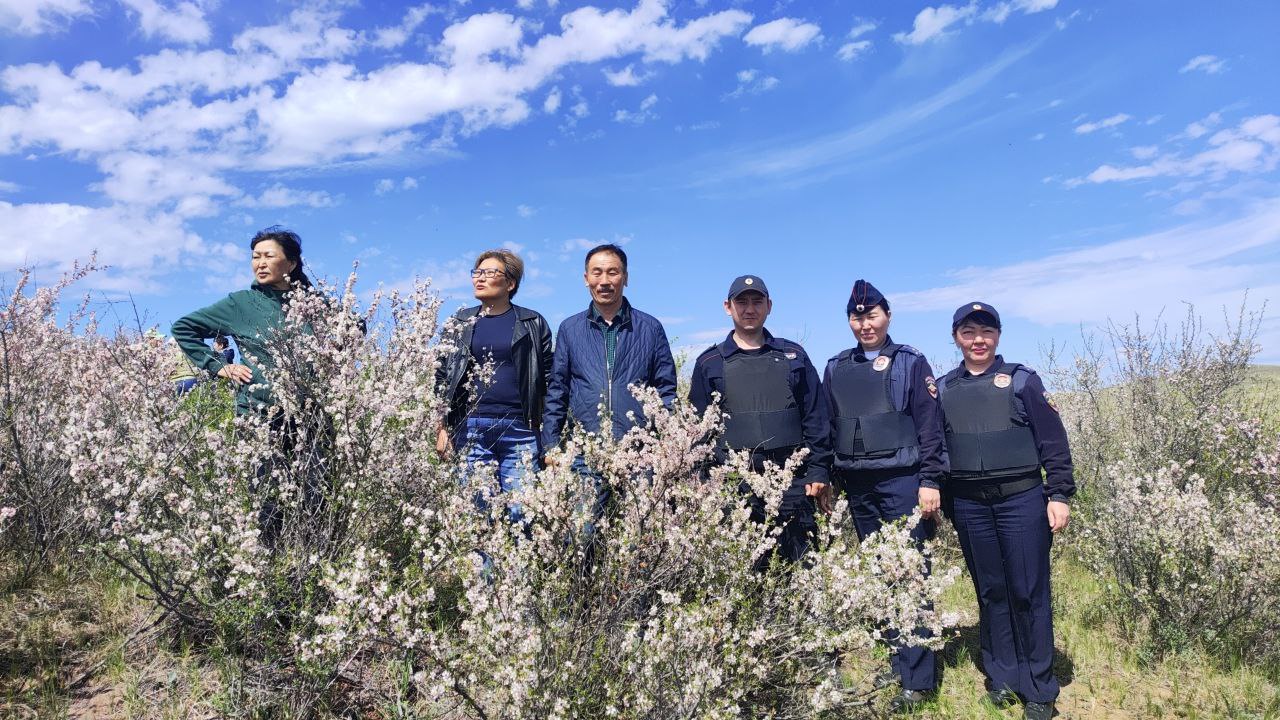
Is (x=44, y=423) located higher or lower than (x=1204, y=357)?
higher

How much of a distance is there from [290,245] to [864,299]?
3.93 m

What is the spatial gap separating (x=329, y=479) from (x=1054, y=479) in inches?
173

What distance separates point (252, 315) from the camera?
457 centimetres

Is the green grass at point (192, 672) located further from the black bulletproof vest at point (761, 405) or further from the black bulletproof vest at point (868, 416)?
the black bulletproof vest at point (761, 405)

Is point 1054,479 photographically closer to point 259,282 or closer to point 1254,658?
point 1254,658

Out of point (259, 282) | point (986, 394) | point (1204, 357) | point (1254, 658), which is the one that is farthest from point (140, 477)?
point (1204, 357)

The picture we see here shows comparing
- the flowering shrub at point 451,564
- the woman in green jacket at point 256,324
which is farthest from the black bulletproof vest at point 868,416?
the woman in green jacket at point 256,324

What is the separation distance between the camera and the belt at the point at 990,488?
169 inches

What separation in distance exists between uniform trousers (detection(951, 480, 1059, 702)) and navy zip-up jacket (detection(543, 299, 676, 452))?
217 centimetres

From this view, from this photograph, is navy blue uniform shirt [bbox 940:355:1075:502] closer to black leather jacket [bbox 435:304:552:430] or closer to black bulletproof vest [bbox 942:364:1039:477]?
black bulletproof vest [bbox 942:364:1039:477]

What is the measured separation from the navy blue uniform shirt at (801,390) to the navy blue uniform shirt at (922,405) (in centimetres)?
12

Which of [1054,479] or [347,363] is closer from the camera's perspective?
[347,363]

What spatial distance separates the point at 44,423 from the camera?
A: 5023mm

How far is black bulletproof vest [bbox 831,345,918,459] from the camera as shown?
14.8ft
